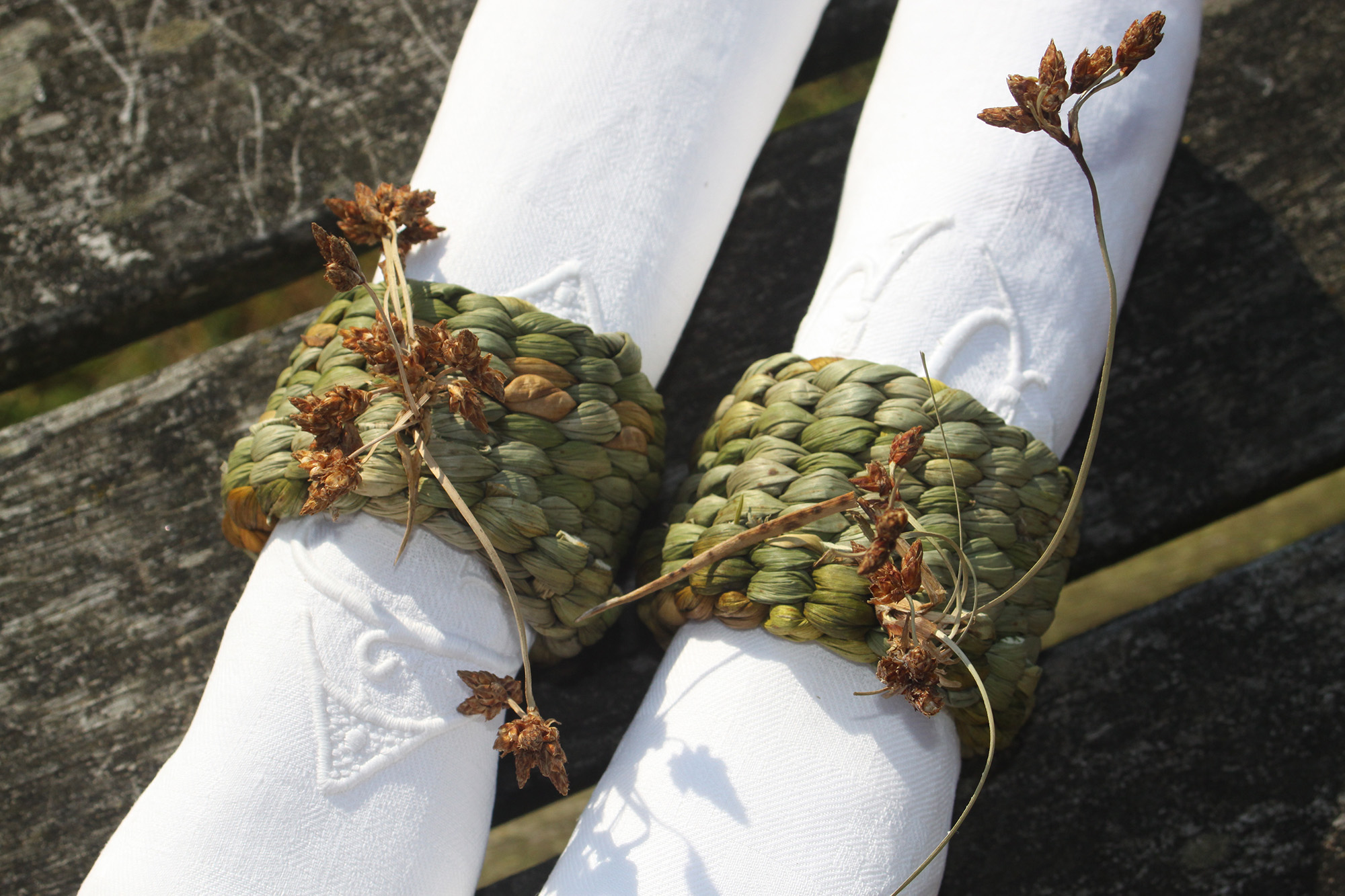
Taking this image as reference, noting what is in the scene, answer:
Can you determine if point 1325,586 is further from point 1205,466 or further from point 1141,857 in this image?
point 1141,857

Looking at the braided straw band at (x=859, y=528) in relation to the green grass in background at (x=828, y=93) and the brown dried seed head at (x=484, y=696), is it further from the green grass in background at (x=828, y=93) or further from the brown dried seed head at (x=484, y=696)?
the green grass in background at (x=828, y=93)

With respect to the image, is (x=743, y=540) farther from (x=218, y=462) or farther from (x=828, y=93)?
(x=828, y=93)

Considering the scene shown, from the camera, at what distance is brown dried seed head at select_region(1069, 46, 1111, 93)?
12.9 inches

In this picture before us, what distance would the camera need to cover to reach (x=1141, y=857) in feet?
1.72

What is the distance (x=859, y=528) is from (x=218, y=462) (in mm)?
422

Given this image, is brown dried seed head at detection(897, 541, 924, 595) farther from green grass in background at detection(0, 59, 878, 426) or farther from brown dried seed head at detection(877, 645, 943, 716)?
green grass in background at detection(0, 59, 878, 426)

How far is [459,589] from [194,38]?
1.60 feet

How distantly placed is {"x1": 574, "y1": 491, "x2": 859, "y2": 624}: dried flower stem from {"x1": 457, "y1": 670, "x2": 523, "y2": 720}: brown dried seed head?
0.05m

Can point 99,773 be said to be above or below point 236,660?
below

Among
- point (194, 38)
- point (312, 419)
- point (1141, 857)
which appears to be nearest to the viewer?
point (312, 419)

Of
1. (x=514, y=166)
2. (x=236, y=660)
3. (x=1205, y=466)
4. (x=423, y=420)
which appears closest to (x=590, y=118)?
(x=514, y=166)

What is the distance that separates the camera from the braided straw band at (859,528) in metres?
0.41

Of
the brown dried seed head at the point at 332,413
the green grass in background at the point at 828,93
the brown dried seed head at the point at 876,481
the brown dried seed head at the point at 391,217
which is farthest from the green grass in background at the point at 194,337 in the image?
the brown dried seed head at the point at 876,481

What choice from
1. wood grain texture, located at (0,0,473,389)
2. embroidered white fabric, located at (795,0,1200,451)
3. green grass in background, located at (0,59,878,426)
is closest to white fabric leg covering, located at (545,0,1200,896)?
embroidered white fabric, located at (795,0,1200,451)
